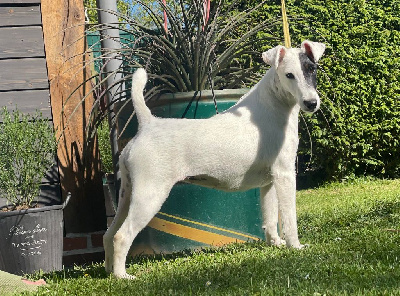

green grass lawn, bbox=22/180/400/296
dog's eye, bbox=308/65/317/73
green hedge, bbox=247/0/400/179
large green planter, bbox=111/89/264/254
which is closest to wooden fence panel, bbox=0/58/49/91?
large green planter, bbox=111/89/264/254

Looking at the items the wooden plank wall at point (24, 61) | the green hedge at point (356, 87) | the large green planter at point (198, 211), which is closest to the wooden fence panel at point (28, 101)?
the wooden plank wall at point (24, 61)

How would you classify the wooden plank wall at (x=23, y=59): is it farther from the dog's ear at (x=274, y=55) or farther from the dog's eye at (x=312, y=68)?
the dog's eye at (x=312, y=68)

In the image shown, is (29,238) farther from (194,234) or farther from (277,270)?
(277,270)

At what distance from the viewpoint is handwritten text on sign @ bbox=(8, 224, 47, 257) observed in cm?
400

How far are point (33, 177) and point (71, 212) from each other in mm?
543

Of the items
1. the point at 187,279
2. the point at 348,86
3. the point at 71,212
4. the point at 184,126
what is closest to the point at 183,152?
the point at 184,126

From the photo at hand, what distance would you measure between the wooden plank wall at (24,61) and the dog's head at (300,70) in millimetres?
2102

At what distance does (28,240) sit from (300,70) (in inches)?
83.0

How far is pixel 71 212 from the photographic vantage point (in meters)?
4.75

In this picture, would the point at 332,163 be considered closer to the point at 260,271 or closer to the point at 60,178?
the point at 60,178

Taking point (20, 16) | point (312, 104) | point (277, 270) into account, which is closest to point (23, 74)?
point (20, 16)

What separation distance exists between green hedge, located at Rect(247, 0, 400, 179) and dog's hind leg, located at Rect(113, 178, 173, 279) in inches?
235

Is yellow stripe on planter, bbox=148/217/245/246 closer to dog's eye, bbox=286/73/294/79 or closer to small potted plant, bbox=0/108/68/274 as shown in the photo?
small potted plant, bbox=0/108/68/274

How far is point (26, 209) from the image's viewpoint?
4008mm
